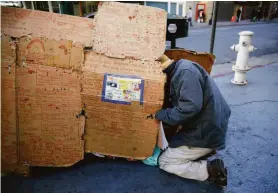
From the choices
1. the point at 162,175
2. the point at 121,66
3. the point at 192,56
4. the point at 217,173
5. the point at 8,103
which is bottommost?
the point at 162,175

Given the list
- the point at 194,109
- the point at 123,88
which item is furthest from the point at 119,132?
the point at 194,109

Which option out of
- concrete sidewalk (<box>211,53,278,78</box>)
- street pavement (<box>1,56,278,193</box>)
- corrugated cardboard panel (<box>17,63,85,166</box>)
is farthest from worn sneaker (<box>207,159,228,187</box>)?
concrete sidewalk (<box>211,53,278,78</box>)

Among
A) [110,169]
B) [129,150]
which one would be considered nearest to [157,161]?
[129,150]

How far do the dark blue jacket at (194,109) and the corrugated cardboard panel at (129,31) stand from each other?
0.26 m

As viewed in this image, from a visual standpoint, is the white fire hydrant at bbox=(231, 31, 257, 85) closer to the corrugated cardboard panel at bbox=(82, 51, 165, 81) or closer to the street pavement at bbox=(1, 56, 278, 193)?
the street pavement at bbox=(1, 56, 278, 193)

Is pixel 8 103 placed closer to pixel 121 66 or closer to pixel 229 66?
pixel 121 66

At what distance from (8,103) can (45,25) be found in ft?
2.48

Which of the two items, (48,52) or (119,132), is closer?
(48,52)

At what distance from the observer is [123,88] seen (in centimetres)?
191

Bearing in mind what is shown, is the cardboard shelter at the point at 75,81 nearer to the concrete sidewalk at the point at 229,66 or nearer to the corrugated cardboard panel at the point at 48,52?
the corrugated cardboard panel at the point at 48,52

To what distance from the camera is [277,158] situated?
2.22m

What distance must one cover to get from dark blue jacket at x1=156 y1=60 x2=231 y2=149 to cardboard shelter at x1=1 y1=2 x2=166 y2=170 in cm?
14

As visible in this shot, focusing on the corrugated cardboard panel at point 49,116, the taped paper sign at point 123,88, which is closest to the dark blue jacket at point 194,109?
the taped paper sign at point 123,88

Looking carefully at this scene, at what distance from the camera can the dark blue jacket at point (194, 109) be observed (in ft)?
5.73
